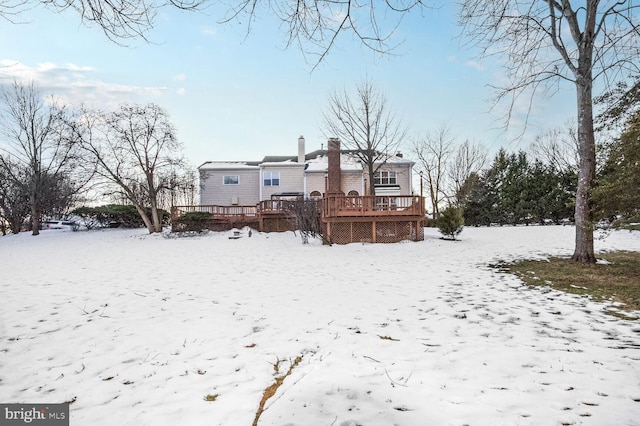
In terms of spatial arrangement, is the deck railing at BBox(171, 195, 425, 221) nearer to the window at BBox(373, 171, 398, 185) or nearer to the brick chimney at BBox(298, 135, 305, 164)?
the window at BBox(373, 171, 398, 185)

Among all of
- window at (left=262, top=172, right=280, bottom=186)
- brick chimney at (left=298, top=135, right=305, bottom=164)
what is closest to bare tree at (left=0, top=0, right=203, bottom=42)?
window at (left=262, top=172, right=280, bottom=186)

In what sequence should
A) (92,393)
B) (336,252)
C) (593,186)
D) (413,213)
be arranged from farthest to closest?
(413,213) < (336,252) < (593,186) < (92,393)

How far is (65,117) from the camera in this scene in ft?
64.5

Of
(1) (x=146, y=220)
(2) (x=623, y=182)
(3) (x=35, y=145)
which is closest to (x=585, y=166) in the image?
(2) (x=623, y=182)

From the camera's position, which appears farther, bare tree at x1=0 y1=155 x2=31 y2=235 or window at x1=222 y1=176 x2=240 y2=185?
window at x1=222 y1=176 x2=240 y2=185

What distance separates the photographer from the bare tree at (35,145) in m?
19.1

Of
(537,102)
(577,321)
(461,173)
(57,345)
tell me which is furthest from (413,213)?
(461,173)

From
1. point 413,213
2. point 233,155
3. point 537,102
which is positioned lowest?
point 413,213

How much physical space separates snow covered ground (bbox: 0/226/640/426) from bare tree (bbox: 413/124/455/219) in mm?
26281

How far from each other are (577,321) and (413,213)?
10.2 metres

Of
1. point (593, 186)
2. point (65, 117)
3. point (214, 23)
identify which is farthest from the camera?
point (65, 117)

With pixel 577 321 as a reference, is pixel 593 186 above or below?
above

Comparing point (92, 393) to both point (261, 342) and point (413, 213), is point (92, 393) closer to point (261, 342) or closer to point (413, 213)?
point (261, 342)

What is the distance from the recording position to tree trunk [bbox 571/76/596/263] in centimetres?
750
